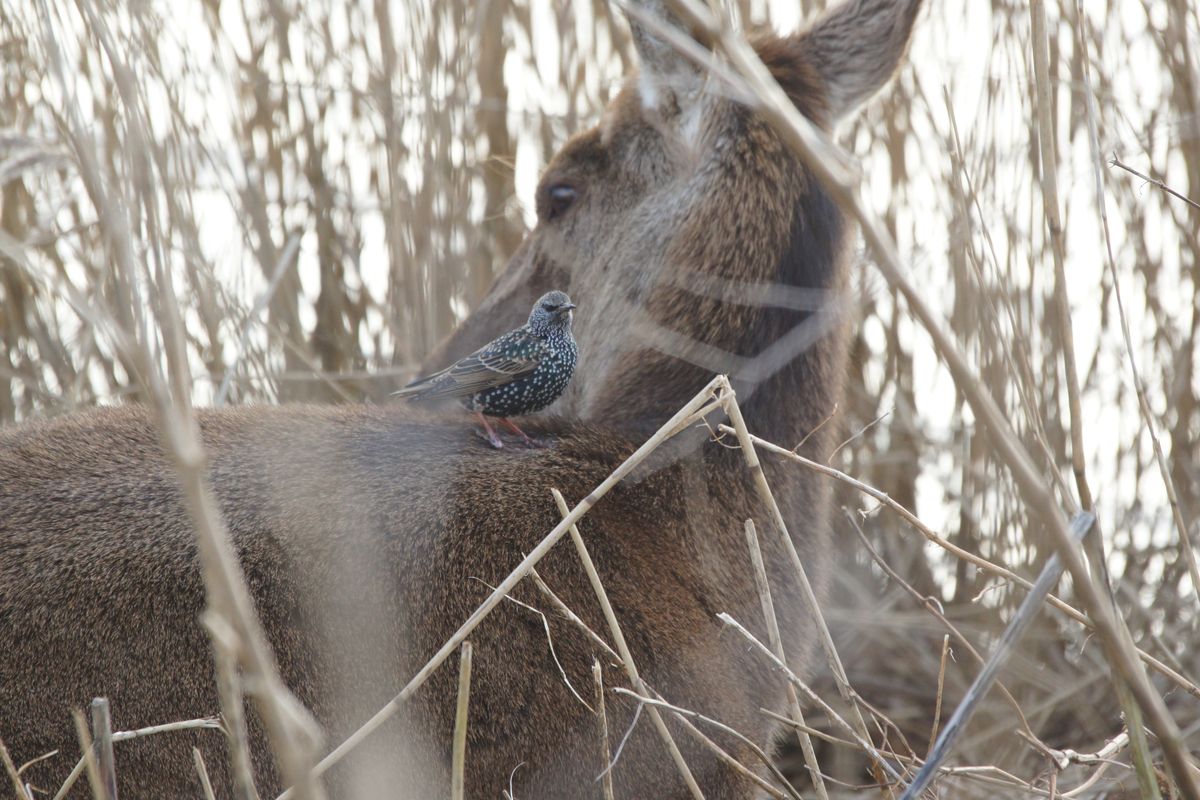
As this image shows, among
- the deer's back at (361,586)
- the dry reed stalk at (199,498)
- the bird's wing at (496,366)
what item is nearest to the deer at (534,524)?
the deer's back at (361,586)

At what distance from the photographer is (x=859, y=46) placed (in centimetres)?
353

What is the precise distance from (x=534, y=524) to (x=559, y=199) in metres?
1.28

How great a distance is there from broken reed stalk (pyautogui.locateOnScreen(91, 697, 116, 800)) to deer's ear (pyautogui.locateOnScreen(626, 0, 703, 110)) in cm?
221

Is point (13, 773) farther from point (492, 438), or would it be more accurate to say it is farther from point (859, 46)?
point (859, 46)

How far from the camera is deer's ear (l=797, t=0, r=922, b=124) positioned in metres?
3.50

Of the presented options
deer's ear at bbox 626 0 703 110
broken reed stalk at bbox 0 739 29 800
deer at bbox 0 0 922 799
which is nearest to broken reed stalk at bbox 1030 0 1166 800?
deer at bbox 0 0 922 799

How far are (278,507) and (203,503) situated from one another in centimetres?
141

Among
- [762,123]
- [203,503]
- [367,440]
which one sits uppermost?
[762,123]

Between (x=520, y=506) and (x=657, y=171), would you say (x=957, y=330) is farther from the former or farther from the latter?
(x=520, y=506)

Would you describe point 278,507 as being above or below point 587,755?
above

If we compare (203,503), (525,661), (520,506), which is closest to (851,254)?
(520,506)

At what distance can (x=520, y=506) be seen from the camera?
2717 mm

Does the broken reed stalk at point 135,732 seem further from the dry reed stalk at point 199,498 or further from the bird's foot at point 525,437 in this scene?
the bird's foot at point 525,437

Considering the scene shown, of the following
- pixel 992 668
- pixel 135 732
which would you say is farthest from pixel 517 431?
pixel 992 668
